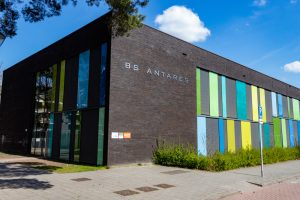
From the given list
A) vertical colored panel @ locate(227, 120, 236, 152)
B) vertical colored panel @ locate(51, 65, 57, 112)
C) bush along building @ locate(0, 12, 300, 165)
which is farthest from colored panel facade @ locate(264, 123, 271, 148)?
vertical colored panel @ locate(51, 65, 57, 112)

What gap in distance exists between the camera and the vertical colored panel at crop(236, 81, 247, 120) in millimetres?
27142

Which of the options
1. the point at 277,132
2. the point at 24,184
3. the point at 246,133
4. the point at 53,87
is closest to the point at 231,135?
the point at 246,133

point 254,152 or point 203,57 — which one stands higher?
point 203,57

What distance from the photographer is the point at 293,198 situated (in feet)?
31.1

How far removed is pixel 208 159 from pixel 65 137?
9732mm

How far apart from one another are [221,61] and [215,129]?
19.6ft

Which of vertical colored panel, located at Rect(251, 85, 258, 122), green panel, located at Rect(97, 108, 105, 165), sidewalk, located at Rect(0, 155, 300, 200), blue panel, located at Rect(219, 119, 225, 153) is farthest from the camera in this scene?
vertical colored panel, located at Rect(251, 85, 258, 122)

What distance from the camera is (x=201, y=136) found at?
22516mm

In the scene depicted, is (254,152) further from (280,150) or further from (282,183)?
(282,183)

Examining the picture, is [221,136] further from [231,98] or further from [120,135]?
[120,135]

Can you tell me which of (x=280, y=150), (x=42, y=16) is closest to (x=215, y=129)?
(x=280, y=150)

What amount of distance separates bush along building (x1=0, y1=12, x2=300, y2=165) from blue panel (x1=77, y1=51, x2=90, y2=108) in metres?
0.07

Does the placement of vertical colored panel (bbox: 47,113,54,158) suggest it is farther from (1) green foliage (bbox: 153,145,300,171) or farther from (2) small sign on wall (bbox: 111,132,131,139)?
(1) green foliage (bbox: 153,145,300,171)

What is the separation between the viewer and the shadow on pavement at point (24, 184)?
10.3 metres
